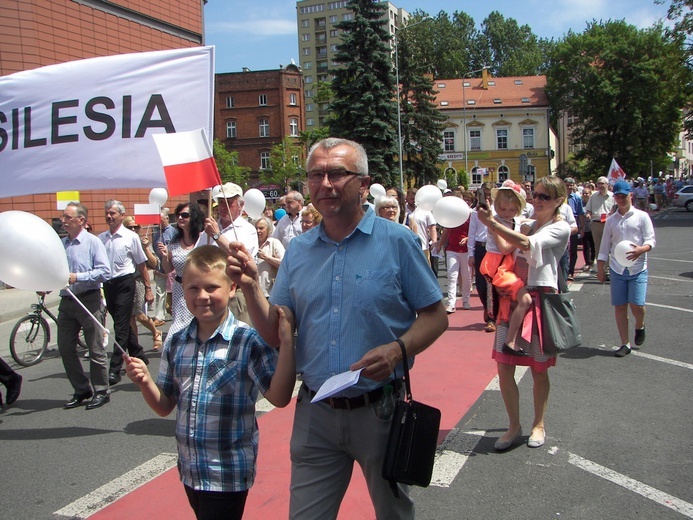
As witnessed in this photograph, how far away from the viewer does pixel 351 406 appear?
8.54ft

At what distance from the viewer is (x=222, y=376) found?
2.79 metres

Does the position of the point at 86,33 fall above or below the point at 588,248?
above

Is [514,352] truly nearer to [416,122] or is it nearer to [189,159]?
[189,159]

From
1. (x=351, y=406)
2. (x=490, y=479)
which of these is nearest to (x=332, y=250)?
(x=351, y=406)

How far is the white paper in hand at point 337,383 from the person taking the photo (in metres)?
2.27

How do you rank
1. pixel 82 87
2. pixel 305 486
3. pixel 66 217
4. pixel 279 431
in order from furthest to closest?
pixel 66 217
pixel 279 431
pixel 82 87
pixel 305 486

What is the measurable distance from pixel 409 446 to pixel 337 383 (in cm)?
40

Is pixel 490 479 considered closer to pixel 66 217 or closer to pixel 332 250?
pixel 332 250

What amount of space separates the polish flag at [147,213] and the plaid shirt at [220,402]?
298 inches

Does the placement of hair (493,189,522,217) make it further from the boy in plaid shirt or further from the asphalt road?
the boy in plaid shirt

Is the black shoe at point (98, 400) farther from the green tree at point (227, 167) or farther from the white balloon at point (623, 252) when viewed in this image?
the green tree at point (227, 167)

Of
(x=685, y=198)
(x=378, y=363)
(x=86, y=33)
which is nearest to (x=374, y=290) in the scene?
(x=378, y=363)

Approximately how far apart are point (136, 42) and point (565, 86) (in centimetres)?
4738

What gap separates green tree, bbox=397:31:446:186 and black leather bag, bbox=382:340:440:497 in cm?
5217
